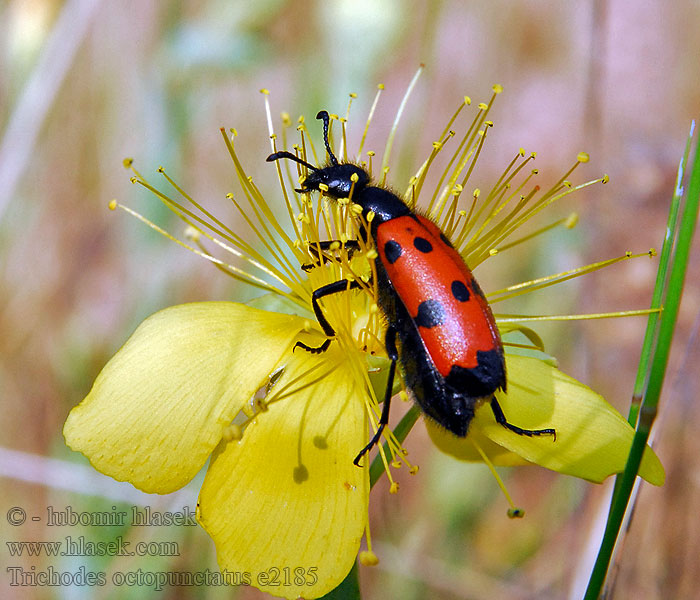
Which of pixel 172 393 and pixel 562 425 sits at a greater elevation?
pixel 562 425

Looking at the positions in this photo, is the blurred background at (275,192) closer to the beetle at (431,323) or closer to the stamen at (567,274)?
the stamen at (567,274)

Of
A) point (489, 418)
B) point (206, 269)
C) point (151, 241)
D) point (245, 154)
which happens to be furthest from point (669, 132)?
point (489, 418)

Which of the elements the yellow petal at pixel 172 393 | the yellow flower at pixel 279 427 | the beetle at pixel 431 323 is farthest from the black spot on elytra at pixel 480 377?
the yellow petal at pixel 172 393

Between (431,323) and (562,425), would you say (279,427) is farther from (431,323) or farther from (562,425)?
(562,425)

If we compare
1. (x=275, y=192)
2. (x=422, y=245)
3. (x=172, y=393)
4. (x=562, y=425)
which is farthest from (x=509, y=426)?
(x=275, y=192)

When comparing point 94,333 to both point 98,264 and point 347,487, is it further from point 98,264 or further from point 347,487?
point 347,487

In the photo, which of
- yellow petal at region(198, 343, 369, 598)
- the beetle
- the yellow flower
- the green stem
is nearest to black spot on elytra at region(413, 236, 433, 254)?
the beetle
